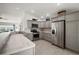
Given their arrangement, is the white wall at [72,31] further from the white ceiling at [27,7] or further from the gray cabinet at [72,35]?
the white ceiling at [27,7]

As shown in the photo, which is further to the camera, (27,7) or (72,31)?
(72,31)

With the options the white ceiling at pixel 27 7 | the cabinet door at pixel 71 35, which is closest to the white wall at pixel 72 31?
the cabinet door at pixel 71 35

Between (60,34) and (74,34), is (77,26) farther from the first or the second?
(60,34)

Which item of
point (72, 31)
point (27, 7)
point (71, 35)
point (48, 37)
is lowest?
point (48, 37)

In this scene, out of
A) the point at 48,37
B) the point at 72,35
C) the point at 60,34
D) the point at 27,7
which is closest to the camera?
the point at 27,7

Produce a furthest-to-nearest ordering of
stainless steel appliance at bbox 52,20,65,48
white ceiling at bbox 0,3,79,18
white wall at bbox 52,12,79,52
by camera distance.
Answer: stainless steel appliance at bbox 52,20,65,48 → white wall at bbox 52,12,79,52 → white ceiling at bbox 0,3,79,18

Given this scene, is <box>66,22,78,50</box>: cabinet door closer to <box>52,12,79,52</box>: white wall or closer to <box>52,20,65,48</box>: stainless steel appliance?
<box>52,12,79,52</box>: white wall

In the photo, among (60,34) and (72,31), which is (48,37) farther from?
(72,31)

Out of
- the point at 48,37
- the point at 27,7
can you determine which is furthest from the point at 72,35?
the point at 27,7

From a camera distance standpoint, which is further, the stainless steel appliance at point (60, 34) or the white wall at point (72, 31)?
the stainless steel appliance at point (60, 34)

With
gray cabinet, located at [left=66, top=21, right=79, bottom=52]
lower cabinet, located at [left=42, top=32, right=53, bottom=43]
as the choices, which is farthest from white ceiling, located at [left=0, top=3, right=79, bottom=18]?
lower cabinet, located at [left=42, top=32, right=53, bottom=43]

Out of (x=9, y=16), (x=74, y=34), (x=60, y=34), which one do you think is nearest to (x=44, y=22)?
(x=60, y=34)

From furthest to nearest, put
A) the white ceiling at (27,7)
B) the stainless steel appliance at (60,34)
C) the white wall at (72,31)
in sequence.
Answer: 1. the stainless steel appliance at (60,34)
2. the white wall at (72,31)
3. the white ceiling at (27,7)
